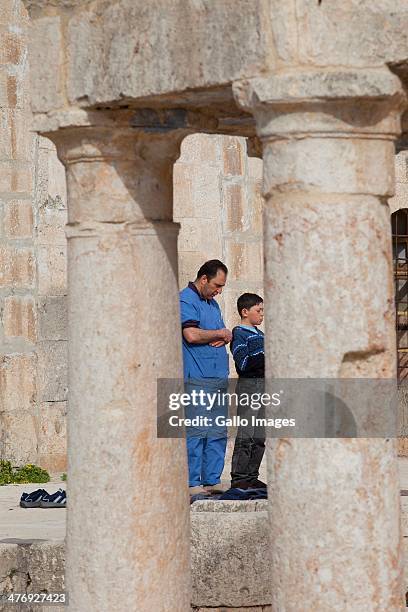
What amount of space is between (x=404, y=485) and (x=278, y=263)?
6.14m

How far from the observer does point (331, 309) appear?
518cm

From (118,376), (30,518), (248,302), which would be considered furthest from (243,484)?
(118,376)

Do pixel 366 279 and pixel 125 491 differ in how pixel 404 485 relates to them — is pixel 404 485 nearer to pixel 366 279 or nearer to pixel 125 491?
pixel 125 491

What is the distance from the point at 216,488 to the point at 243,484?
472 millimetres

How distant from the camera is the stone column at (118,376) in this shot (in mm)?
6098

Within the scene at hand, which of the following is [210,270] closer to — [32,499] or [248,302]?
[248,302]

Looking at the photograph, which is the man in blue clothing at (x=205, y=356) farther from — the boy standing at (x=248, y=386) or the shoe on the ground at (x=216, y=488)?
the boy standing at (x=248, y=386)

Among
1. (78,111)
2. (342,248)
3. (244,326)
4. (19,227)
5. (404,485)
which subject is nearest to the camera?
(342,248)

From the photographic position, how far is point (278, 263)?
17.3 ft

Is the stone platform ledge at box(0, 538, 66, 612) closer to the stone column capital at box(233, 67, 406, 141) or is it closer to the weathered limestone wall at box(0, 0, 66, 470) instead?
the weathered limestone wall at box(0, 0, 66, 470)

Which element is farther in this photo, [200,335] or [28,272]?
[28,272]

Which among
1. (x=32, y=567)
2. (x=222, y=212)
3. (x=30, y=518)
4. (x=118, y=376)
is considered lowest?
(x=32, y=567)

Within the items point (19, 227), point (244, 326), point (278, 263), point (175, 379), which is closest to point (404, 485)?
point (244, 326)

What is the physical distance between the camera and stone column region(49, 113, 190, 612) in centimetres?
610
